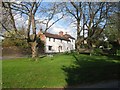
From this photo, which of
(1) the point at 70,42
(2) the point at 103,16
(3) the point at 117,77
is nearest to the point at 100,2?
(2) the point at 103,16

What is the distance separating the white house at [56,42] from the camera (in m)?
67.7

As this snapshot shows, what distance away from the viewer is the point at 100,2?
3328cm

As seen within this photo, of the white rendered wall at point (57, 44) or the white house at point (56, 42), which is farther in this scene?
the white rendered wall at point (57, 44)

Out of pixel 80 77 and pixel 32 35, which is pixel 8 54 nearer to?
pixel 32 35

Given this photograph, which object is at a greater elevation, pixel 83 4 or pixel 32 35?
pixel 83 4

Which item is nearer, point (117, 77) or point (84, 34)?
point (117, 77)

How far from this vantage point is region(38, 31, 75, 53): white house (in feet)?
222

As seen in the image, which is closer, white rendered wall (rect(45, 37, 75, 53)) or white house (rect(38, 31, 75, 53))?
white house (rect(38, 31, 75, 53))

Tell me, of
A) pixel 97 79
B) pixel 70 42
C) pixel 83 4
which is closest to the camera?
pixel 97 79

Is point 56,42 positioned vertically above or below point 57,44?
above

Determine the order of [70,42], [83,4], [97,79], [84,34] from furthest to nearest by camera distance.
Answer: [70,42] < [84,34] < [83,4] < [97,79]

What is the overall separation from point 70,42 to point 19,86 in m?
77.4

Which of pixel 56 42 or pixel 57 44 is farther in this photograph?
pixel 57 44

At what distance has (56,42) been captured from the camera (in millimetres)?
74688
